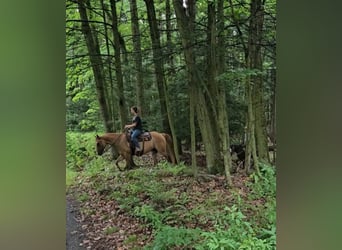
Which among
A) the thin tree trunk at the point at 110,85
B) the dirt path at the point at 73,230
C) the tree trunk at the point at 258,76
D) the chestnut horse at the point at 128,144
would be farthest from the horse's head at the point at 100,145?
the tree trunk at the point at 258,76

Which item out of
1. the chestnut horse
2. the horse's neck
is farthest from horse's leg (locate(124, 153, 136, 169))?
the horse's neck

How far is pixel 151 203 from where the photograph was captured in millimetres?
2160

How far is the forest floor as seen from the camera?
2.12 metres

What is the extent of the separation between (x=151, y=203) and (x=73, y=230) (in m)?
0.50

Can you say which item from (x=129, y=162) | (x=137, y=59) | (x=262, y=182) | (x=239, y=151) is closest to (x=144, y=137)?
(x=129, y=162)

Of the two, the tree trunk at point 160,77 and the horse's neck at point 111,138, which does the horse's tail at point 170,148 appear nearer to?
the tree trunk at point 160,77

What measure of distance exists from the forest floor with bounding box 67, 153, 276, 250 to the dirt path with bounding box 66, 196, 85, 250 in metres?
0.05

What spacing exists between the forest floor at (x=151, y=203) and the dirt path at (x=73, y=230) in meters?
0.05

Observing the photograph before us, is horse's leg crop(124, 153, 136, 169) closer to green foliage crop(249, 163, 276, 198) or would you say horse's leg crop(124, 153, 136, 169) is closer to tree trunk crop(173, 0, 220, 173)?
tree trunk crop(173, 0, 220, 173)

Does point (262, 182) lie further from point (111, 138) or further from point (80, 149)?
point (80, 149)
